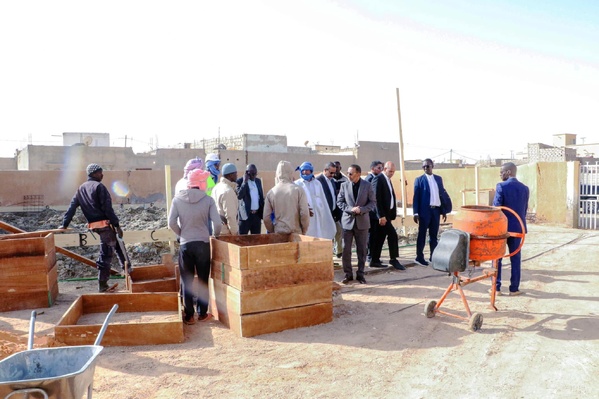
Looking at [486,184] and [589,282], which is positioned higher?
[486,184]

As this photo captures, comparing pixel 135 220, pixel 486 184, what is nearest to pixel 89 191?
pixel 135 220

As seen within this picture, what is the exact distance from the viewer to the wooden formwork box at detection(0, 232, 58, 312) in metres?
6.20

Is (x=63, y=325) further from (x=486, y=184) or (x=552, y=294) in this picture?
(x=486, y=184)

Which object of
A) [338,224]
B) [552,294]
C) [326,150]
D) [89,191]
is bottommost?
[552,294]

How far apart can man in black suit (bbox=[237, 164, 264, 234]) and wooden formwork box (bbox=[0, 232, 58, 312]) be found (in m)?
2.92

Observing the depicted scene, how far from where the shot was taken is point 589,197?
14.1 meters

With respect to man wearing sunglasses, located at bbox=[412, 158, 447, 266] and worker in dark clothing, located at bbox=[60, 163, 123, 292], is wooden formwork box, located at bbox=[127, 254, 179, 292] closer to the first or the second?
worker in dark clothing, located at bbox=[60, 163, 123, 292]

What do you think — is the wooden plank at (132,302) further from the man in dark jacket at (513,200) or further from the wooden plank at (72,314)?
the man in dark jacket at (513,200)

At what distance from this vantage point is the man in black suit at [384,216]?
8445mm

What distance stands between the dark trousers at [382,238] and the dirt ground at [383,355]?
189 cm

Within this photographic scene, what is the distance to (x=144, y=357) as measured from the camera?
4.55 meters

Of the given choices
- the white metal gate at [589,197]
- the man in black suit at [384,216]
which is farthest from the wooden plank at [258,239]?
the white metal gate at [589,197]

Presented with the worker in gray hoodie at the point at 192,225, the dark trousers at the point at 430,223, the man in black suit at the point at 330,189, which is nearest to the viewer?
the worker in gray hoodie at the point at 192,225

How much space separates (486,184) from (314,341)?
713 inches
